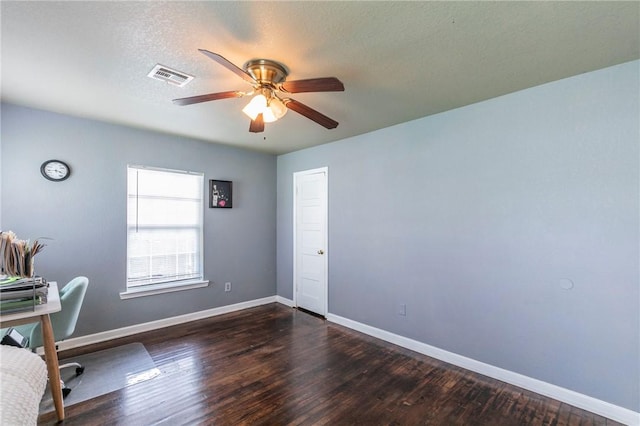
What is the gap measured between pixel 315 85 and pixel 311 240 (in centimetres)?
296

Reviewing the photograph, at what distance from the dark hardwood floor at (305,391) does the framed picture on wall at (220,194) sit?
184cm

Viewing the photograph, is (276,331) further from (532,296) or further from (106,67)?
(106,67)

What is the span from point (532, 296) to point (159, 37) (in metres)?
3.36

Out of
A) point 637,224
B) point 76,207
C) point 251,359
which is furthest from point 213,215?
point 637,224

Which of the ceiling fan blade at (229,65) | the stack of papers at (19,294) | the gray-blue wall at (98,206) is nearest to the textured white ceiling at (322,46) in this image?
the ceiling fan blade at (229,65)

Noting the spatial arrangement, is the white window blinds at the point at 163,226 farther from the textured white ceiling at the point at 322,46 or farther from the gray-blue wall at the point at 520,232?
the gray-blue wall at the point at 520,232

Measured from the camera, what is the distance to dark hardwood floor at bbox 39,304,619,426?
213 centimetres

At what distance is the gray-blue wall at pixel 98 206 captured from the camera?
9.87 feet

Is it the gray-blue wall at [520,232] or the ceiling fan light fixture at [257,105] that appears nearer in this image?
the ceiling fan light fixture at [257,105]

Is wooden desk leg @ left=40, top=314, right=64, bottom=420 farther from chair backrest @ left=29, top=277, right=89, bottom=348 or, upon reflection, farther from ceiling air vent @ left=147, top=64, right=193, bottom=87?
ceiling air vent @ left=147, top=64, right=193, bottom=87

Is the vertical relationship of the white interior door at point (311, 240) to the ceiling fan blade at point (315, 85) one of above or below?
below

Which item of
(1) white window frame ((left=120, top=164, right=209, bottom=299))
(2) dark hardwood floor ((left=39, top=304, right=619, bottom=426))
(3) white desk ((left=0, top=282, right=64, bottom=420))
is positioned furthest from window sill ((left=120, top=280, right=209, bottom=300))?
(3) white desk ((left=0, top=282, right=64, bottom=420))

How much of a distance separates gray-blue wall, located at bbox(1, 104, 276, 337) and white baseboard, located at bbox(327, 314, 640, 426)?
2.50 metres

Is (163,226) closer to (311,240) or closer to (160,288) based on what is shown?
(160,288)
